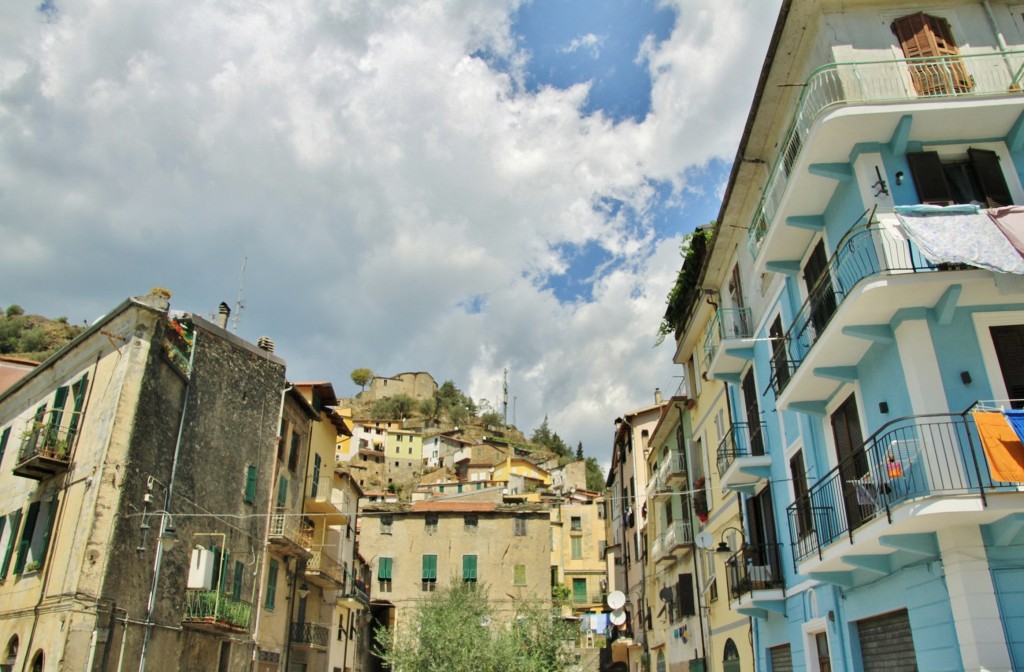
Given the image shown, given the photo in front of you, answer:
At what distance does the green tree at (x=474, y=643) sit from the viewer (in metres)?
24.7

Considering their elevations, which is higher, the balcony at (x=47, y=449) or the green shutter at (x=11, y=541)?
the balcony at (x=47, y=449)

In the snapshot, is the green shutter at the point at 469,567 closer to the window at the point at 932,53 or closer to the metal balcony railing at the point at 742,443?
the metal balcony railing at the point at 742,443

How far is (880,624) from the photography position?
38.2ft

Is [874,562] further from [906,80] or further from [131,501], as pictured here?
[131,501]

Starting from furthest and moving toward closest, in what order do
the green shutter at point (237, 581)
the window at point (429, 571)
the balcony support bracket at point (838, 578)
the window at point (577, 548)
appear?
the window at point (577, 548) < the window at point (429, 571) < the green shutter at point (237, 581) < the balcony support bracket at point (838, 578)

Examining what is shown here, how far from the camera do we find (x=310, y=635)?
28938mm

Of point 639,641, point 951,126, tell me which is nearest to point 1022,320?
point 951,126

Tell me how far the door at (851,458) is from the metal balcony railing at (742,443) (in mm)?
4523

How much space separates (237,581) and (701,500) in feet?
50.1

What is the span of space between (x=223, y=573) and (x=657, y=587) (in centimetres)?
1832

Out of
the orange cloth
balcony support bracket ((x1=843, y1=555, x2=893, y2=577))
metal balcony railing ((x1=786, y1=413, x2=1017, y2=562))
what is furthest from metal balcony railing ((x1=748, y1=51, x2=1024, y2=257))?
balcony support bracket ((x1=843, y1=555, x2=893, y2=577))

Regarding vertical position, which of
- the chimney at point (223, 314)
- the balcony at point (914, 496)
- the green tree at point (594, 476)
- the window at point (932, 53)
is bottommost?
the balcony at point (914, 496)

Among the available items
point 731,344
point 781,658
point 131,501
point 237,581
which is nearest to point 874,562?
point 781,658

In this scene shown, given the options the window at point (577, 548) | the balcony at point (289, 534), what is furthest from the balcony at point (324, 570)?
the window at point (577, 548)
